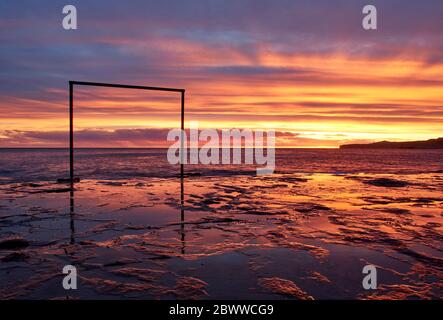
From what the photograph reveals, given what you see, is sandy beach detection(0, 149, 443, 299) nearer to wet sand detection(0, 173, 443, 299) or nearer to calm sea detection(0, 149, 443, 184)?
wet sand detection(0, 173, 443, 299)

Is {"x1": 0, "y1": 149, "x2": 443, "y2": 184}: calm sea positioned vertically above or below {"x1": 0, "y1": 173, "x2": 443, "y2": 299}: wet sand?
above

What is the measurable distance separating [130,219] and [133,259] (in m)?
2.96

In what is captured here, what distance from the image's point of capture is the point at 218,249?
564cm

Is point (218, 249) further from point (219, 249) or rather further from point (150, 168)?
point (150, 168)

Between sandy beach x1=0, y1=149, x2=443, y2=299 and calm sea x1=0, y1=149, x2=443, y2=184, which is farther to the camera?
calm sea x1=0, y1=149, x2=443, y2=184

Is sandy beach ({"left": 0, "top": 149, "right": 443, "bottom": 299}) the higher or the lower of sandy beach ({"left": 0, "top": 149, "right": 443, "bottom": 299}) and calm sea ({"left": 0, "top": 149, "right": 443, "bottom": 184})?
the lower

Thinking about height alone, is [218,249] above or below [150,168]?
below

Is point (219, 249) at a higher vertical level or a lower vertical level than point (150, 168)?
lower

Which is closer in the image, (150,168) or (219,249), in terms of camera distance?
(219,249)

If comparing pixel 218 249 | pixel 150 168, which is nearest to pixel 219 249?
pixel 218 249

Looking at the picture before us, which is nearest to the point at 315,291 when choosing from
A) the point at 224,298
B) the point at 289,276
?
the point at 289,276

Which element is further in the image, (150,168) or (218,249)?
(150,168)

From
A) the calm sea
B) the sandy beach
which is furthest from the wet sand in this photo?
the calm sea

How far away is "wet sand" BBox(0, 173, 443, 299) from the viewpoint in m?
4.05
